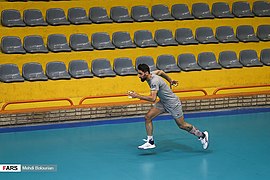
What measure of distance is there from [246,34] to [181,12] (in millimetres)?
2116

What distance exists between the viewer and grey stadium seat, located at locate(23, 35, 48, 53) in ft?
47.1

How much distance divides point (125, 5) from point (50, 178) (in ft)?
28.2

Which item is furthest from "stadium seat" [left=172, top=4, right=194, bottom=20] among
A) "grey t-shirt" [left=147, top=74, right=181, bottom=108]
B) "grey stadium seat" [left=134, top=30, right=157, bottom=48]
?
"grey t-shirt" [left=147, top=74, right=181, bottom=108]

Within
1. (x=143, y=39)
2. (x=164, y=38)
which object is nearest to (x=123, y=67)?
(x=143, y=39)

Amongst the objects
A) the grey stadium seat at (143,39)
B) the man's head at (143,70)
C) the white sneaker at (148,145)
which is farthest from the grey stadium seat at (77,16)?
the white sneaker at (148,145)

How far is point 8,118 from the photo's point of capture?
1283 centimetres

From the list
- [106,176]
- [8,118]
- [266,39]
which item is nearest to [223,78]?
[266,39]

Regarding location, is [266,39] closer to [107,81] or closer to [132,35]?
[132,35]

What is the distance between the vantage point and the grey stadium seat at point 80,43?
14.8m

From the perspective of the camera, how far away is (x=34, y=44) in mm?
14438

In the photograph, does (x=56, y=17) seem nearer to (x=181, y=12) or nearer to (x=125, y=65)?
(x=125, y=65)

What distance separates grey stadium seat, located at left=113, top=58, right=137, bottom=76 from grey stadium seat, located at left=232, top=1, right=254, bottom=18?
438cm

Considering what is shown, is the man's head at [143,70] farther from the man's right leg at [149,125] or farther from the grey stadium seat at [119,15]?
the grey stadium seat at [119,15]

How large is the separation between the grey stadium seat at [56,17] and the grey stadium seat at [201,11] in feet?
13.1
